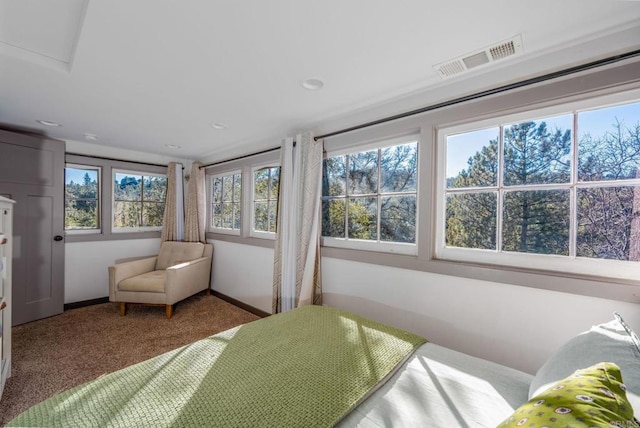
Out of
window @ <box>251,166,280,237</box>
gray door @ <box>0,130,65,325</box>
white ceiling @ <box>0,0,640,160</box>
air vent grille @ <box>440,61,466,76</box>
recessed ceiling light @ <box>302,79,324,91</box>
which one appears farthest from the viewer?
window @ <box>251,166,280,237</box>

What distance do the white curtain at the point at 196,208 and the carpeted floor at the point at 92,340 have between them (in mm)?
979

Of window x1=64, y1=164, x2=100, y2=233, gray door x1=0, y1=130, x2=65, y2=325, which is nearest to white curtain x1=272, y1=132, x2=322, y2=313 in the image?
gray door x1=0, y1=130, x2=65, y2=325

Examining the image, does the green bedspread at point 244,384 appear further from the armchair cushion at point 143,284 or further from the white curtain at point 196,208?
the white curtain at point 196,208

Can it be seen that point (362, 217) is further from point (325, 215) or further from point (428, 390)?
point (428, 390)

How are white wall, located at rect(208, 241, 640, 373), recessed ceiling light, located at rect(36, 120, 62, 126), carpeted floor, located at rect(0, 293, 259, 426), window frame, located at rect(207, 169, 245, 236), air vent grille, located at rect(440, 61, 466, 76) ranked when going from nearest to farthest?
white wall, located at rect(208, 241, 640, 373) → air vent grille, located at rect(440, 61, 466, 76) → carpeted floor, located at rect(0, 293, 259, 426) → recessed ceiling light, located at rect(36, 120, 62, 126) → window frame, located at rect(207, 169, 245, 236)

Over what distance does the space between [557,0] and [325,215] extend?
202 centimetres

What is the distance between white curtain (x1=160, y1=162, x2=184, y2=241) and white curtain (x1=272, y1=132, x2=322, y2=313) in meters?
2.15

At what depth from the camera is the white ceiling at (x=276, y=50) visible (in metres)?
1.22

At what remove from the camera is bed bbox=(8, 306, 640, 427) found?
0.81 meters

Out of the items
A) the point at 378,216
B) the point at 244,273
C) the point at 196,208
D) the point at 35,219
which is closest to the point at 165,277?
the point at 244,273

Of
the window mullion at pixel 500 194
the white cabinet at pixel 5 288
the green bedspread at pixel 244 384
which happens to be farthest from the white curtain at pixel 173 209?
the window mullion at pixel 500 194

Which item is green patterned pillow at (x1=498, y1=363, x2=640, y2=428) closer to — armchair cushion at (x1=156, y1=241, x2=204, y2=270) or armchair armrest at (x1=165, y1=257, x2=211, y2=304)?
armchair armrest at (x1=165, y1=257, x2=211, y2=304)

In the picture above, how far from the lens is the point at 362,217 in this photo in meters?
2.42

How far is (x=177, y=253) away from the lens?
3914mm
